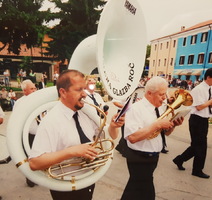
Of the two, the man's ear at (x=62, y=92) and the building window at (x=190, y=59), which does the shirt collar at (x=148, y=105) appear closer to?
the man's ear at (x=62, y=92)

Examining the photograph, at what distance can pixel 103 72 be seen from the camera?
1.33 m

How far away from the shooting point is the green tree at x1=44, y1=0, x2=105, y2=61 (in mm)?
21016

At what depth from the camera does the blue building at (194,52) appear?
2517 centimetres

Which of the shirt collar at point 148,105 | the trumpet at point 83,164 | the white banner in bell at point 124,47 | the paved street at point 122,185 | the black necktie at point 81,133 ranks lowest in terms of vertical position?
the paved street at point 122,185

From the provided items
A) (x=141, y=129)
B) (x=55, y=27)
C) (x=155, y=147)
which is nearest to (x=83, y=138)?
(x=141, y=129)

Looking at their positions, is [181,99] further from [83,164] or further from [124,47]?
[83,164]

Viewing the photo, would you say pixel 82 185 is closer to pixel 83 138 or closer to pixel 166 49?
pixel 83 138

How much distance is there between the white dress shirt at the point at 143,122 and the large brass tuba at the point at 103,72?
A: 12.8 inches

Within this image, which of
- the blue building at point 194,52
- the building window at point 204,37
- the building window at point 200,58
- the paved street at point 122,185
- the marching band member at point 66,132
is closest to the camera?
the marching band member at point 66,132

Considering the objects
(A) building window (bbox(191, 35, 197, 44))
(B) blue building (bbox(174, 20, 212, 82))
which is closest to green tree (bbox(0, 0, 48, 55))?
(B) blue building (bbox(174, 20, 212, 82))

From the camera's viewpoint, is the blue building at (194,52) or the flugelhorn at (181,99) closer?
the flugelhorn at (181,99)

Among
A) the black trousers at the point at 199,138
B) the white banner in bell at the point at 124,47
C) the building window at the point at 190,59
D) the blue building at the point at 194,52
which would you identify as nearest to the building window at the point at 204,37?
the blue building at the point at 194,52

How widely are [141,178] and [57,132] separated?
1102 mm

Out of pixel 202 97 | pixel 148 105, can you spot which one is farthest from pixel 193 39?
pixel 148 105
